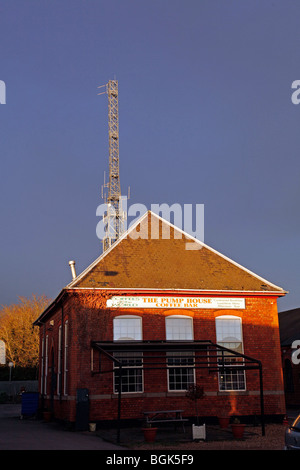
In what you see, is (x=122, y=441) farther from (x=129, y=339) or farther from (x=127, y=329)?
(x=127, y=329)

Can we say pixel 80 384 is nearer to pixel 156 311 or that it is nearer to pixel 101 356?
pixel 101 356

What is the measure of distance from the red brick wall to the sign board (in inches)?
8.6

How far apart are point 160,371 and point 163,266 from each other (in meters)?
4.82

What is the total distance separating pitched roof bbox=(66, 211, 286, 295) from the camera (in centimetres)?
2328

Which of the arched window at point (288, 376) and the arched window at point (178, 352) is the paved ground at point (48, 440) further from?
the arched window at point (288, 376)

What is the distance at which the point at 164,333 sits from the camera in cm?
2280

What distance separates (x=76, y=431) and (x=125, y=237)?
30.3ft

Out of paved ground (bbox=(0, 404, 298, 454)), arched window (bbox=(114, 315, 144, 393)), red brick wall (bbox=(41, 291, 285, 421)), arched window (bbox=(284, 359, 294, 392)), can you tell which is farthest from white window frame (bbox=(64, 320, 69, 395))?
arched window (bbox=(284, 359, 294, 392))

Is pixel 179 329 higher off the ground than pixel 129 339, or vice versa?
pixel 179 329

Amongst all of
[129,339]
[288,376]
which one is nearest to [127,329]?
[129,339]

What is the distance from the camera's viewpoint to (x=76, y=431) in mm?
20672

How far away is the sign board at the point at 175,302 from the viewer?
22.7 m

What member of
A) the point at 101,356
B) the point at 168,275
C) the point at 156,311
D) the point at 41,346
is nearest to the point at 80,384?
the point at 101,356

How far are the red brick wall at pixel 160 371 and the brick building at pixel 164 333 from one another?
0.13 ft
